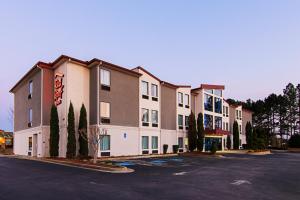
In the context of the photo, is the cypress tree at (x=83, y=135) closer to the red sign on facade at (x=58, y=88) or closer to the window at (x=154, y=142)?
the red sign on facade at (x=58, y=88)

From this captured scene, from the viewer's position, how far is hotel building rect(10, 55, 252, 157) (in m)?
30.3

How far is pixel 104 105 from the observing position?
31109 millimetres

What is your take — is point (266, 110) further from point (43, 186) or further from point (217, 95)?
point (43, 186)

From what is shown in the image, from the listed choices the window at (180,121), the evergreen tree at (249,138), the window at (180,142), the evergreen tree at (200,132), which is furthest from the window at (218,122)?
the window at (180,142)

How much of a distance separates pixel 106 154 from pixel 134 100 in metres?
7.35

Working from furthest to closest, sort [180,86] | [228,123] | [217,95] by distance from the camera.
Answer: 1. [228,123]
2. [217,95]
3. [180,86]

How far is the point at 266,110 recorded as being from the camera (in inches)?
3410

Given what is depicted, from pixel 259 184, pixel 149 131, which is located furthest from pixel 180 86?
pixel 259 184

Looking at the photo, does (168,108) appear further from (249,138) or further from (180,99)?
(249,138)

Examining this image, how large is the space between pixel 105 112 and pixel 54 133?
536 cm

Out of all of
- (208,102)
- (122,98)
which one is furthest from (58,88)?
(208,102)

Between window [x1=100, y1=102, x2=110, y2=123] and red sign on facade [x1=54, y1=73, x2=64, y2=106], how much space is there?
4.08 m

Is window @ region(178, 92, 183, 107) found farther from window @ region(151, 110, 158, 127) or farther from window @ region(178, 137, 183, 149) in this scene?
window @ region(151, 110, 158, 127)

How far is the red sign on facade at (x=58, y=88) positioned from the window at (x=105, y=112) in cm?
408
